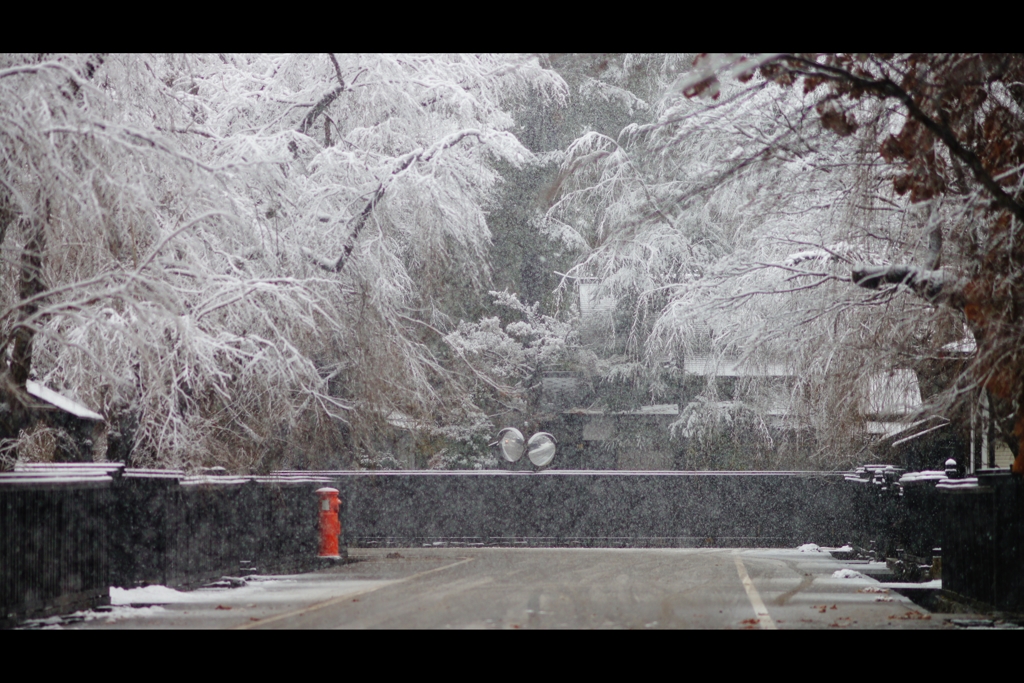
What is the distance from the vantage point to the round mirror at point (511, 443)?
22.5 metres

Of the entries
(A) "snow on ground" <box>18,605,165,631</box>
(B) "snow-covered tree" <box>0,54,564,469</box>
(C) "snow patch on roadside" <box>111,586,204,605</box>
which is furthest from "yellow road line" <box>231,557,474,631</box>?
(B) "snow-covered tree" <box>0,54,564,469</box>

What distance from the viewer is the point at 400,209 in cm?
1608

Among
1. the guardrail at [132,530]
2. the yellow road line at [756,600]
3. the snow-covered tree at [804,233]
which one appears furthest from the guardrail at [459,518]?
the yellow road line at [756,600]

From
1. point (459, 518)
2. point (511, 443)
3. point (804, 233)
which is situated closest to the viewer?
point (804, 233)

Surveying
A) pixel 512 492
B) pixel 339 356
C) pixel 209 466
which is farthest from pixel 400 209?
pixel 512 492

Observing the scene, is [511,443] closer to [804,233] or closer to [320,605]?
[804,233]

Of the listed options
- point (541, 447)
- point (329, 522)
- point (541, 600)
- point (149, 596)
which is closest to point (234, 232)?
→ point (329, 522)

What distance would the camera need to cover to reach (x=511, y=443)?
22.5 metres

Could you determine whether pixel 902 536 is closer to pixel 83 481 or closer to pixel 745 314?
pixel 745 314

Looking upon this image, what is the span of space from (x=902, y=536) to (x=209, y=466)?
9605 millimetres

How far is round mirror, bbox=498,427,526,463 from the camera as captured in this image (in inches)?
885

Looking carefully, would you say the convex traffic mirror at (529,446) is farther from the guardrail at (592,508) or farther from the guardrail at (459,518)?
the guardrail at (459,518)

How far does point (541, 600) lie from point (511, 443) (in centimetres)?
1158

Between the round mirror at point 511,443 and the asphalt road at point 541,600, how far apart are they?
6.29 meters
